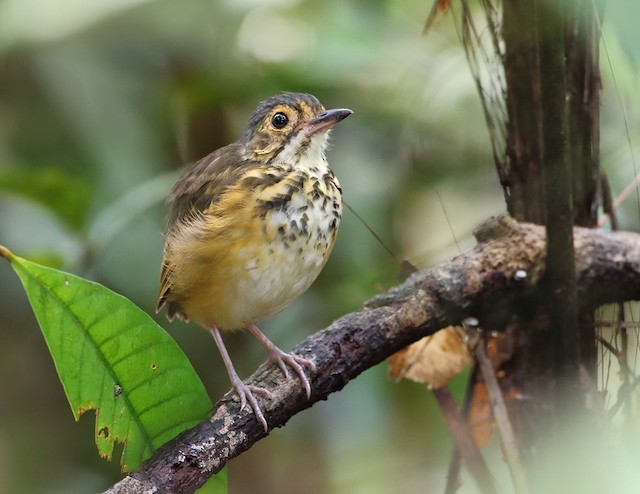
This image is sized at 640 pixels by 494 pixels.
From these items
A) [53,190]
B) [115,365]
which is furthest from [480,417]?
[53,190]

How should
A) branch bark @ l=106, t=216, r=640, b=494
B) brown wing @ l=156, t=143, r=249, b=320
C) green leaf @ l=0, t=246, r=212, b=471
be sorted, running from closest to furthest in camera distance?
green leaf @ l=0, t=246, r=212, b=471 < branch bark @ l=106, t=216, r=640, b=494 < brown wing @ l=156, t=143, r=249, b=320

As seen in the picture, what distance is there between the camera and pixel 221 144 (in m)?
3.67

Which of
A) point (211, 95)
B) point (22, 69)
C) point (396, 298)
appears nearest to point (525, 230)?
point (396, 298)

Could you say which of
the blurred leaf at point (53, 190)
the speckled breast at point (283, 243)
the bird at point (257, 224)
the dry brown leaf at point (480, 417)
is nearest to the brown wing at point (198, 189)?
the bird at point (257, 224)

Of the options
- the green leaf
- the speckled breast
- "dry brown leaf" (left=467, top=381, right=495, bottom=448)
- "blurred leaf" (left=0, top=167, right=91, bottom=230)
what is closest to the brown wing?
the speckled breast

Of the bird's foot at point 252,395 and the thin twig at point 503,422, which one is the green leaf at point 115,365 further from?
the thin twig at point 503,422

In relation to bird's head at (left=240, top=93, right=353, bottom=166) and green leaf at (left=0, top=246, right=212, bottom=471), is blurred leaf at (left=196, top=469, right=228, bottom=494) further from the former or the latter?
bird's head at (left=240, top=93, right=353, bottom=166)

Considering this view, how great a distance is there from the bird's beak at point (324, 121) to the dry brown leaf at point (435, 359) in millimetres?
646

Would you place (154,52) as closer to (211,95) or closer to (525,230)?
(211,95)

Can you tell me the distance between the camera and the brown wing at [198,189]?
2506 millimetres

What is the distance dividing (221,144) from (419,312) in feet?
5.43

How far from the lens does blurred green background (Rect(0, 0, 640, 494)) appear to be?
3256mm

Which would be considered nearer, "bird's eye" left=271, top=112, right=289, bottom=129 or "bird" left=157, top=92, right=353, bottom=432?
"bird" left=157, top=92, right=353, bottom=432

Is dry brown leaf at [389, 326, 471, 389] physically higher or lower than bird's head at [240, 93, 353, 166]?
lower
